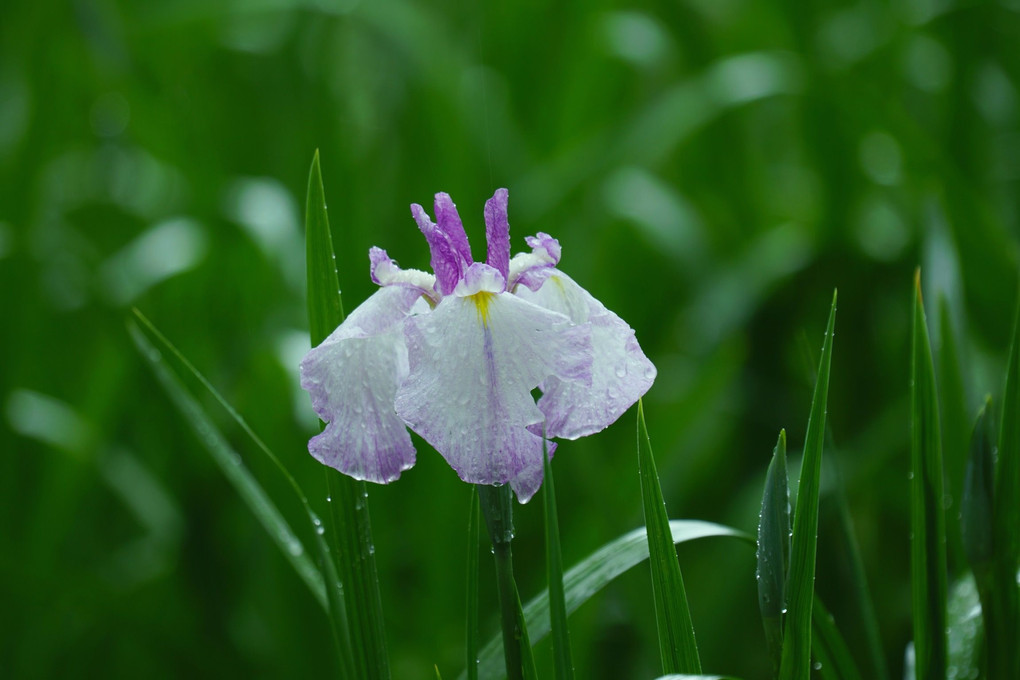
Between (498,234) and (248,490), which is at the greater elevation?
(498,234)

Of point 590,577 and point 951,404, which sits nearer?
point 590,577

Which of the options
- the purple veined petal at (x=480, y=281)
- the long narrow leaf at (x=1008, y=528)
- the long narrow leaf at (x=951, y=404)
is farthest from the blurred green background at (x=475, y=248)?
the purple veined petal at (x=480, y=281)

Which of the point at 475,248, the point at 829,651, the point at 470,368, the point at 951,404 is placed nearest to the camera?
the point at 470,368

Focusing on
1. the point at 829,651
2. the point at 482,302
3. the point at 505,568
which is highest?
the point at 482,302

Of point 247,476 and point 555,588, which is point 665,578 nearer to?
point 555,588

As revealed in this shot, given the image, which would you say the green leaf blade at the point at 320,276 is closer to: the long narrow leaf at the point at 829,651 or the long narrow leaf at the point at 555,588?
the long narrow leaf at the point at 555,588

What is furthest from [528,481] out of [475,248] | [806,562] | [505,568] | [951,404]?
[475,248]

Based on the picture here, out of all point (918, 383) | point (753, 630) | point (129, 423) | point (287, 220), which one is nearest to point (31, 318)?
point (129, 423)

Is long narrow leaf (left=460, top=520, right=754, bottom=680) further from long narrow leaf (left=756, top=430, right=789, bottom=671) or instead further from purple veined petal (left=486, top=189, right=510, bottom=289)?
purple veined petal (left=486, top=189, right=510, bottom=289)
